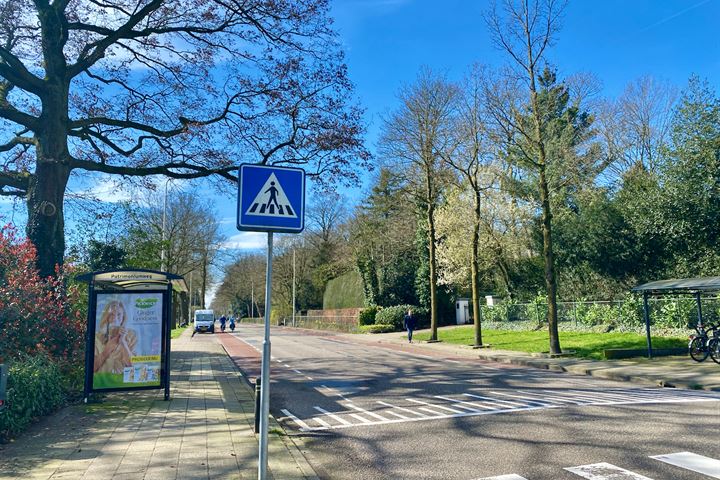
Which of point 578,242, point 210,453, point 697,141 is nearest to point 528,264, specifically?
point 578,242

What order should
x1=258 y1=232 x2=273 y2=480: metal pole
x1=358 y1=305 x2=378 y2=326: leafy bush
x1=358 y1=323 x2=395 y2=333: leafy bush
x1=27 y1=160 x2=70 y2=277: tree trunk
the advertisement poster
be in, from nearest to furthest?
1. x1=258 y1=232 x2=273 y2=480: metal pole
2. the advertisement poster
3. x1=27 y1=160 x2=70 y2=277: tree trunk
4. x1=358 y1=323 x2=395 y2=333: leafy bush
5. x1=358 y1=305 x2=378 y2=326: leafy bush

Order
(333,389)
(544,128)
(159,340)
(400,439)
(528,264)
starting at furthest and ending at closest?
(528,264) → (544,128) → (333,389) → (159,340) → (400,439)

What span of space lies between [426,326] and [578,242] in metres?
15.5

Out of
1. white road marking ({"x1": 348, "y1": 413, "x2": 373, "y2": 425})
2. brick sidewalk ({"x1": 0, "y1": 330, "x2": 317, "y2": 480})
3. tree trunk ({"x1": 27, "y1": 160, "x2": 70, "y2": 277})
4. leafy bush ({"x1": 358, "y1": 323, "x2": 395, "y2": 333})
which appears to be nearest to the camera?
brick sidewalk ({"x1": 0, "y1": 330, "x2": 317, "y2": 480})

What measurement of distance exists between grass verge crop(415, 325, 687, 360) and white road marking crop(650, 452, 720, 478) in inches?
484

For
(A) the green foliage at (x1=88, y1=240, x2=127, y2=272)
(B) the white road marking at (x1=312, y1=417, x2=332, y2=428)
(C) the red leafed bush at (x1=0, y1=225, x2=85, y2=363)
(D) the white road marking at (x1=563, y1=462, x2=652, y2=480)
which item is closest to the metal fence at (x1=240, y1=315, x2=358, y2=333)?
(A) the green foliage at (x1=88, y1=240, x2=127, y2=272)

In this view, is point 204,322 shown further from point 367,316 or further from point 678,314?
point 678,314

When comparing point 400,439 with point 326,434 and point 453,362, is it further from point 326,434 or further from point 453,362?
point 453,362

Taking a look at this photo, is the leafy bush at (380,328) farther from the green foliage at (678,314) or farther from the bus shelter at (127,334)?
the bus shelter at (127,334)

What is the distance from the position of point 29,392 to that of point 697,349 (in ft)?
53.8

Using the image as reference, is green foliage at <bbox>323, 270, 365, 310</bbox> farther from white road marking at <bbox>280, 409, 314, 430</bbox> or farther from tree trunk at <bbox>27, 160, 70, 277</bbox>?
white road marking at <bbox>280, 409, 314, 430</bbox>

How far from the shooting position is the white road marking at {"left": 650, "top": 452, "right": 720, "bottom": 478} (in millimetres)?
5109

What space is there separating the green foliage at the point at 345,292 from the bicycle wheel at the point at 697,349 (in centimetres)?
3329

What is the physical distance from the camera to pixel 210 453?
19.8 feet
